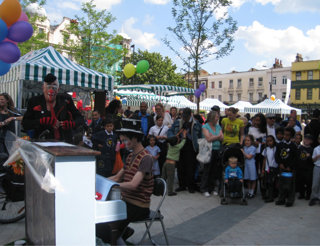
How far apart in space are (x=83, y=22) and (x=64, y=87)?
47.6 feet

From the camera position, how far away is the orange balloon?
631cm

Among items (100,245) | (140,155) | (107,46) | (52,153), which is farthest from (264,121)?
(107,46)

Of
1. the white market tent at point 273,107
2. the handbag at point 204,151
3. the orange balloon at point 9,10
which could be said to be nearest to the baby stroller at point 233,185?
the handbag at point 204,151

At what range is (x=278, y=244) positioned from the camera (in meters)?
4.32

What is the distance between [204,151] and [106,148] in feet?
7.29

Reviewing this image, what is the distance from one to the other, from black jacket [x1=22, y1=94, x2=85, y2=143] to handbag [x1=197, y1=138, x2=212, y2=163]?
11.1 ft

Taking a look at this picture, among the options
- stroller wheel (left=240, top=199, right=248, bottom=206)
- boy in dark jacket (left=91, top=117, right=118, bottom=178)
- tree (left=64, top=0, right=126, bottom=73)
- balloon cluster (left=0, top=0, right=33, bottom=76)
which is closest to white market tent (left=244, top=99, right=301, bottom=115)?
tree (left=64, top=0, right=126, bottom=73)

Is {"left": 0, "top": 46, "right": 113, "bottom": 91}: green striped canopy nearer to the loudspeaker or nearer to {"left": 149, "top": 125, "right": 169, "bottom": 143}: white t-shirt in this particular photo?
the loudspeaker

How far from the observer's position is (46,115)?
4.04 meters

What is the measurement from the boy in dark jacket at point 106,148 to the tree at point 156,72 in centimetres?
4141

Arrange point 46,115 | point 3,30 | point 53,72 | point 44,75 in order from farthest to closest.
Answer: point 53,72 → point 44,75 → point 3,30 → point 46,115

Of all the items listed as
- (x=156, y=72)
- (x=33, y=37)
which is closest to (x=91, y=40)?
(x=33, y=37)

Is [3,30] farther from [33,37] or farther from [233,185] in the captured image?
[33,37]

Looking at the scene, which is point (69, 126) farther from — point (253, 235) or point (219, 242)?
point (253, 235)
